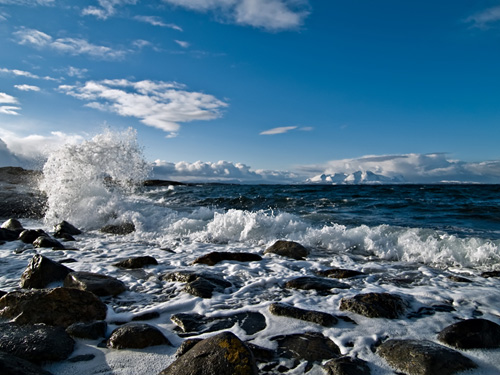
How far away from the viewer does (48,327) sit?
3062mm

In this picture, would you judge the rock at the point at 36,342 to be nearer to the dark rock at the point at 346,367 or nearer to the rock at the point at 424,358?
the dark rock at the point at 346,367

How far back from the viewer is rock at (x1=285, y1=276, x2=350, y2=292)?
4883 millimetres

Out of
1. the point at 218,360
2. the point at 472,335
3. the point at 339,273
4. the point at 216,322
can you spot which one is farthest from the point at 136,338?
the point at 339,273

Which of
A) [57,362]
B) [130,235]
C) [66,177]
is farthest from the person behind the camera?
[66,177]

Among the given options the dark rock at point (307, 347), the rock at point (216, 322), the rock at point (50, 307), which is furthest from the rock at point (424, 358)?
the rock at point (50, 307)

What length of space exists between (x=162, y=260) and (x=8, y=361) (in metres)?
4.54

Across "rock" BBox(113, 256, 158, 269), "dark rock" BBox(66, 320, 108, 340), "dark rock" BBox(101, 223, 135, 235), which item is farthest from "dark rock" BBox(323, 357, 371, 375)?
"dark rock" BBox(101, 223, 135, 235)

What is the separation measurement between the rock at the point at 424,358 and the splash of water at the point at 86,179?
449 inches

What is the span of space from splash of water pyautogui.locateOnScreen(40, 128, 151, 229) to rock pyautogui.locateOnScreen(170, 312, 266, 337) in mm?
9550

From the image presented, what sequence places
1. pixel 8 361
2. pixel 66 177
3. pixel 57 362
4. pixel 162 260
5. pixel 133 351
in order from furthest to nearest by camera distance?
1. pixel 66 177
2. pixel 162 260
3. pixel 133 351
4. pixel 57 362
5. pixel 8 361

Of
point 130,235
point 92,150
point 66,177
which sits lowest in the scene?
point 130,235

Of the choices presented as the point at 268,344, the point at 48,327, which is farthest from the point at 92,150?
the point at 268,344

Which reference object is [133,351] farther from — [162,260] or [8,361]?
[162,260]

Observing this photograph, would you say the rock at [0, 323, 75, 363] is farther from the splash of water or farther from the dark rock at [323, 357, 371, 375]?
the splash of water
